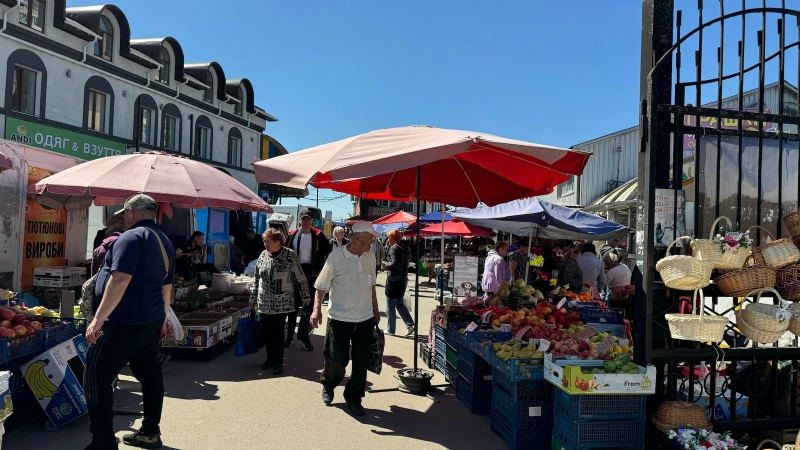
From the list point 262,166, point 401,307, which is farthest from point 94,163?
point 401,307

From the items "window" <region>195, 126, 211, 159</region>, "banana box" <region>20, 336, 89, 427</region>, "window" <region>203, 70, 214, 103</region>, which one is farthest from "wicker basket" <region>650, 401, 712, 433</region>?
"window" <region>203, 70, 214, 103</region>

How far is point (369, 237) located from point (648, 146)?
2.59 metres

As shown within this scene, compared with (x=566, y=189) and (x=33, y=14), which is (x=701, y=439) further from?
(x=566, y=189)

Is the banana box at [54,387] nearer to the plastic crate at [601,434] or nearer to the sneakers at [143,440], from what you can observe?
the sneakers at [143,440]

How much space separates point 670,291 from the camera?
183 inches

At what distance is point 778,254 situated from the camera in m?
4.33

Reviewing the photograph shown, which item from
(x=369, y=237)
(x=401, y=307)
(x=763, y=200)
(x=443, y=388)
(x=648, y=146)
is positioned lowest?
(x=443, y=388)

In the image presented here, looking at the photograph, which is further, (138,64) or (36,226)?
(138,64)

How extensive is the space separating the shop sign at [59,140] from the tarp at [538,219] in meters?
10.9

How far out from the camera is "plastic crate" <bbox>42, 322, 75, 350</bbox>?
4.91 meters

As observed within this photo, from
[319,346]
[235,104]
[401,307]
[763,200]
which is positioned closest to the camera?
[763,200]

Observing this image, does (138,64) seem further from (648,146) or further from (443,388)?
(648,146)

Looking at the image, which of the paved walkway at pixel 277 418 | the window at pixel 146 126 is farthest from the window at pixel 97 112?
the paved walkway at pixel 277 418

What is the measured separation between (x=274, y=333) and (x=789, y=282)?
532 centimetres
